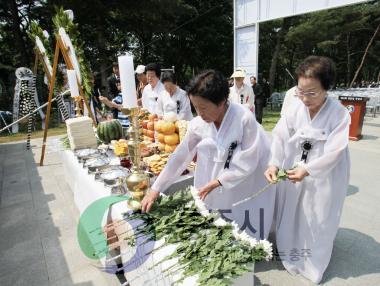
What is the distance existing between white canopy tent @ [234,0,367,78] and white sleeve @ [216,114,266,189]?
22.0 feet

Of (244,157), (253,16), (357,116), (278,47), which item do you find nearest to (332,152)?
(244,157)

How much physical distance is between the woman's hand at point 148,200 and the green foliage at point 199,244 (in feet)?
0.11

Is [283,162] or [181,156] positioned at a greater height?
[181,156]

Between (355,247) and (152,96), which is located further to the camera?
(152,96)

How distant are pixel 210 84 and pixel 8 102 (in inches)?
688

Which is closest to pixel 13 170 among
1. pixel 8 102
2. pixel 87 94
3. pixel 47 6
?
pixel 87 94

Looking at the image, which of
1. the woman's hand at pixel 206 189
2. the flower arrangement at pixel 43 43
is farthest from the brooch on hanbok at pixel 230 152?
the flower arrangement at pixel 43 43

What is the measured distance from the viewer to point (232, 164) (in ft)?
6.85

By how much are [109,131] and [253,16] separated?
7.41 m

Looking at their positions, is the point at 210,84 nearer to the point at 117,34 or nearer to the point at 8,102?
the point at 8,102

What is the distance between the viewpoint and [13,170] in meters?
5.99

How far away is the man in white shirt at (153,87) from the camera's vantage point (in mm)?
4848

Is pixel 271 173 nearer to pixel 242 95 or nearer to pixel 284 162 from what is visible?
pixel 284 162

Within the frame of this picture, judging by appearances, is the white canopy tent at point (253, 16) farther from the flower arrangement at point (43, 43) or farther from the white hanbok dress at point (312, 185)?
the white hanbok dress at point (312, 185)
